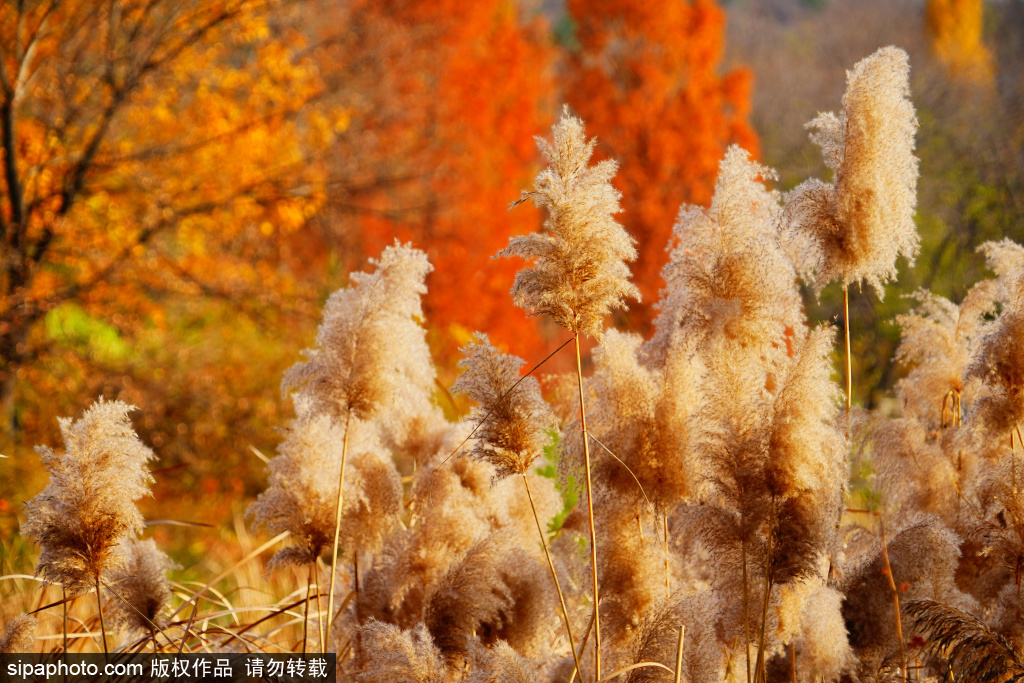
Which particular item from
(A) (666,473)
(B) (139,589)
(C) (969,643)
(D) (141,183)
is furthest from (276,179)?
(C) (969,643)

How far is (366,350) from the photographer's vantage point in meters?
1.89

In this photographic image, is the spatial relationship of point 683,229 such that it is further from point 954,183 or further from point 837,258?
point 954,183

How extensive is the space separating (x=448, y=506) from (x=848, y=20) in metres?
32.3

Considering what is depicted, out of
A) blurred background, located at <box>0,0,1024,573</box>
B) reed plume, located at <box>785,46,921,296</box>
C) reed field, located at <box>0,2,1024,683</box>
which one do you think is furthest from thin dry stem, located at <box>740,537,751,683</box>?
blurred background, located at <box>0,0,1024,573</box>

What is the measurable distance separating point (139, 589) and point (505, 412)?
3.81ft

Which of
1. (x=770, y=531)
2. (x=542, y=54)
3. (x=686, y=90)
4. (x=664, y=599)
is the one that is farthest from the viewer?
(x=542, y=54)

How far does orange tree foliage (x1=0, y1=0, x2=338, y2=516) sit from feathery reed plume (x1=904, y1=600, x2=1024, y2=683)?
20.7 ft

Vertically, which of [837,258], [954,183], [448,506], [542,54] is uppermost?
[542,54]

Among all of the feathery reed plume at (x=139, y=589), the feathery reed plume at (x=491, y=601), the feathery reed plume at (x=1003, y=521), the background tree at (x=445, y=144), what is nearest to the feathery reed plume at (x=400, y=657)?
the feathery reed plume at (x=491, y=601)

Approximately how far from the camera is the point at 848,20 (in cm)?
2950

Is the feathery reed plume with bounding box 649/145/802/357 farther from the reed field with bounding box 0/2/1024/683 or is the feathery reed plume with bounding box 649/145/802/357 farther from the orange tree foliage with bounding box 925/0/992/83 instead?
the orange tree foliage with bounding box 925/0/992/83

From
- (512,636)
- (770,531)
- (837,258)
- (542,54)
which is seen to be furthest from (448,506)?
(542,54)

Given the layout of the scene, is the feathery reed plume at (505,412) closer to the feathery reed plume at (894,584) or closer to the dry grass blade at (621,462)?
the dry grass blade at (621,462)

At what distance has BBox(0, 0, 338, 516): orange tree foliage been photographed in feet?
21.2
